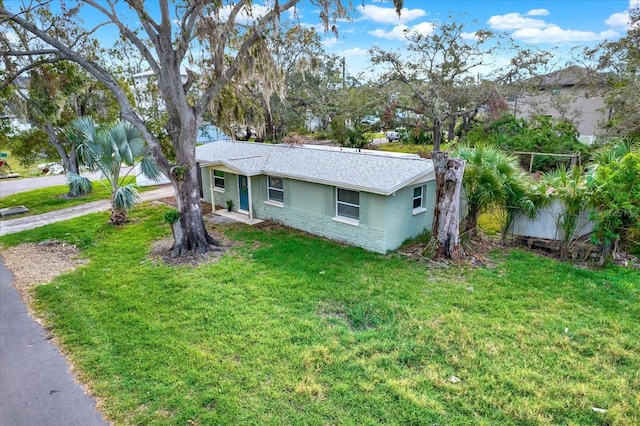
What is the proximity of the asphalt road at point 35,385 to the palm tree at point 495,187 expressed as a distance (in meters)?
9.82

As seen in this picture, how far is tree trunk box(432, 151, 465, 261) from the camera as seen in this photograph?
32.5 feet

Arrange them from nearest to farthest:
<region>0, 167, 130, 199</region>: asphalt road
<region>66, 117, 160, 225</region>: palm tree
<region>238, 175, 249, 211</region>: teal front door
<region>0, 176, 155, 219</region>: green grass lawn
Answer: <region>66, 117, 160, 225</region>: palm tree
<region>238, 175, 249, 211</region>: teal front door
<region>0, 176, 155, 219</region>: green grass lawn
<region>0, 167, 130, 199</region>: asphalt road

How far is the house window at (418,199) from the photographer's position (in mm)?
11511

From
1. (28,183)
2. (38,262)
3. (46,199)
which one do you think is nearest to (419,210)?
(38,262)

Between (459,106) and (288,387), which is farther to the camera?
(459,106)

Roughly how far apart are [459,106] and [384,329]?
21.5 m

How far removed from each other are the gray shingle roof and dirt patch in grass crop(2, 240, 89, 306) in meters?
→ 5.58

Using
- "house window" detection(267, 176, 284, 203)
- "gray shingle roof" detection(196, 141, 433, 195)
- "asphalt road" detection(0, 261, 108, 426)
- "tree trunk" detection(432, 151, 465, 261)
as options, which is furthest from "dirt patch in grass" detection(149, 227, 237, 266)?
"tree trunk" detection(432, 151, 465, 261)

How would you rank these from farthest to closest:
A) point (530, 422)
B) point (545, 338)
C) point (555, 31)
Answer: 1. point (555, 31)
2. point (545, 338)
3. point (530, 422)

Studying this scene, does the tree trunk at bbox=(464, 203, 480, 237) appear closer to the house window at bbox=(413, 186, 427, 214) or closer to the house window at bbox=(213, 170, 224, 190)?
the house window at bbox=(413, 186, 427, 214)

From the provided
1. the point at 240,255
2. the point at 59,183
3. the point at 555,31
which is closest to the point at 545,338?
the point at 240,255

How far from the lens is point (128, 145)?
12773mm

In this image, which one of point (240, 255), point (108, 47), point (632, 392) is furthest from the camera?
point (108, 47)

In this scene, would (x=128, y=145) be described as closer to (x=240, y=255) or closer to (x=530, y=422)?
(x=240, y=255)
